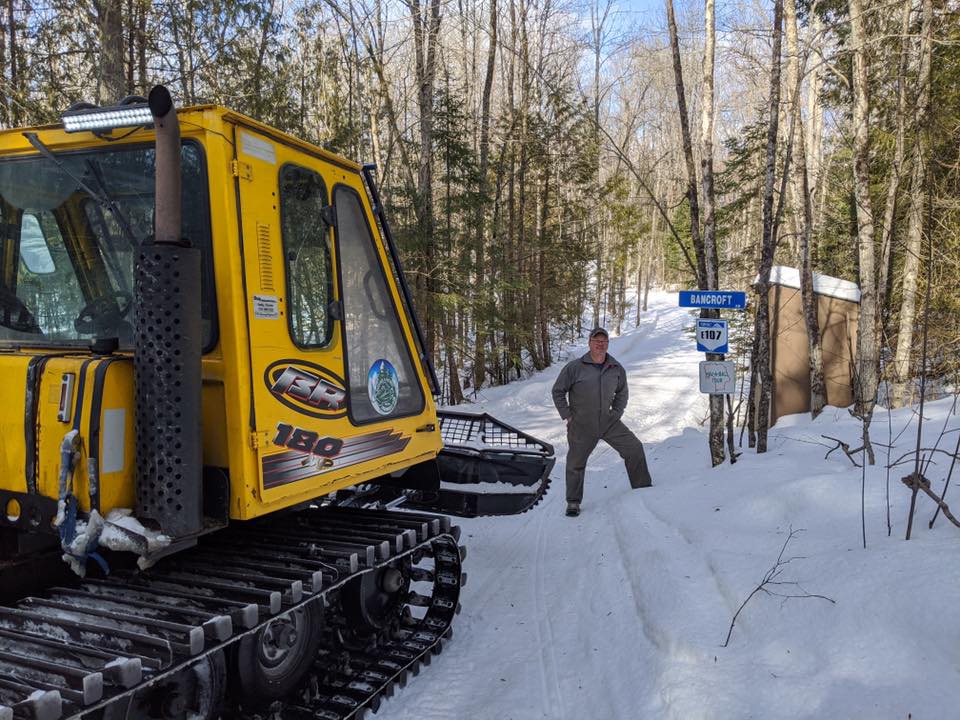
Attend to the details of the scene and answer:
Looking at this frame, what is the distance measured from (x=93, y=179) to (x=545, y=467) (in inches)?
147

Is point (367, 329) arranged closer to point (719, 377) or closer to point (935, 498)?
point (935, 498)

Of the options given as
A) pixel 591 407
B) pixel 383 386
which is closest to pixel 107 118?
pixel 383 386

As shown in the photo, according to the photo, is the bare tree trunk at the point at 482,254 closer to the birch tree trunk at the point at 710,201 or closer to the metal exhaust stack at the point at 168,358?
the birch tree trunk at the point at 710,201

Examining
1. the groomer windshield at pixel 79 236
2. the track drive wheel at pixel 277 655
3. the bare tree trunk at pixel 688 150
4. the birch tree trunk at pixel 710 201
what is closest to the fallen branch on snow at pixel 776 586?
the track drive wheel at pixel 277 655

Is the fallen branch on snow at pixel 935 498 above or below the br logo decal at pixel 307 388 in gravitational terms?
below

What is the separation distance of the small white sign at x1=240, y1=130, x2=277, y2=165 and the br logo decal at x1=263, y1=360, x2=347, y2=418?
92cm

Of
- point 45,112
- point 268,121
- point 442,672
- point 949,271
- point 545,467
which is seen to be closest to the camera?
point 442,672

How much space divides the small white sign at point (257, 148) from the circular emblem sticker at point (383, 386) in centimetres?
123

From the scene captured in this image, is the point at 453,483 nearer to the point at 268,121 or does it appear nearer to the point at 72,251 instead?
the point at 72,251

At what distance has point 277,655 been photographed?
124 inches

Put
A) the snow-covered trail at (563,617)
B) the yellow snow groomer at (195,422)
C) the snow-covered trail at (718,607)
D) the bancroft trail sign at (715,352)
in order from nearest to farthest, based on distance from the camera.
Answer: the yellow snow groomer at (195,422) < the snow-covered trail at (718,607) < the snow-covered trail at (563,617) < the bancroft trail sign at (715,352)

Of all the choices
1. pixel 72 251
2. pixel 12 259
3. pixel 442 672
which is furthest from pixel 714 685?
pixel 12 259

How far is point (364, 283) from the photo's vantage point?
3730mm

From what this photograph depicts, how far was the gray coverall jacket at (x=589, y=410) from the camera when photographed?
6746 mm
